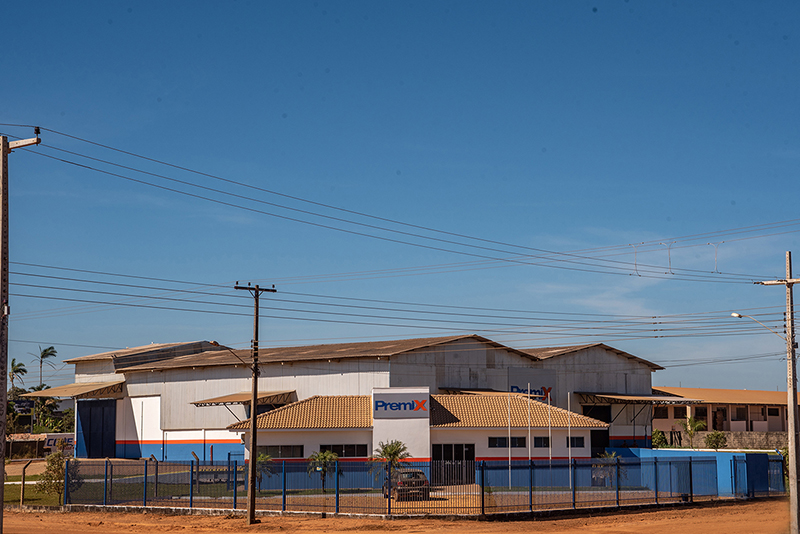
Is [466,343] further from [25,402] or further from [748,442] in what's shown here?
[25,402]

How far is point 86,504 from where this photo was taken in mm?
39969

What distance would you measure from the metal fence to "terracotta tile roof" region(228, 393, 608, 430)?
40.8ft

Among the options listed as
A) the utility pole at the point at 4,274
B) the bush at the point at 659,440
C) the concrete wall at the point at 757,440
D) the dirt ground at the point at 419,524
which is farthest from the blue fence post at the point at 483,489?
the bush at the point at 659,440

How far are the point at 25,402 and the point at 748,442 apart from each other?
282 feet

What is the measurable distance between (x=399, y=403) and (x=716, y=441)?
33303 millimetres

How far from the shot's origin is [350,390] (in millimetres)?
63062

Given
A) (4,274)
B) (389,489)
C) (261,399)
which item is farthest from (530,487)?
(261,399)

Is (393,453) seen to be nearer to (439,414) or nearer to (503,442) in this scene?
(439,414)

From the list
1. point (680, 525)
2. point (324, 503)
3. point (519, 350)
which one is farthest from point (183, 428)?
point (680, 525)

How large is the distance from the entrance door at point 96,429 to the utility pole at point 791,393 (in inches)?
2404

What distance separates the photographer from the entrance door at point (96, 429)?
258 feet

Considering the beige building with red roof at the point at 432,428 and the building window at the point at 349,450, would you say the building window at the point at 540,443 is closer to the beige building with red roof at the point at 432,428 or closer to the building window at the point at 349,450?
the beige building with red roof at the point at 432,428

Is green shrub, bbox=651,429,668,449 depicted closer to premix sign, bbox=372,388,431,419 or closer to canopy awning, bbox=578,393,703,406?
canopy awning, bbox=578,393,703,406

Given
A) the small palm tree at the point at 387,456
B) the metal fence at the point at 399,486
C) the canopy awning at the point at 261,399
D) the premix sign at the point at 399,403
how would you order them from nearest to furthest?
the metal fence at the point at 399,486, the small palm tree at the point at 387,456, the premix sign at the point at 399,403, the canopy awning at the point at 261,399
